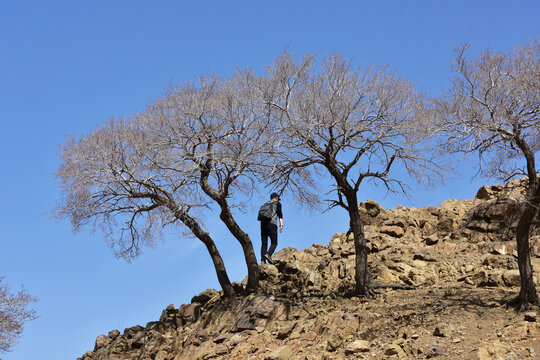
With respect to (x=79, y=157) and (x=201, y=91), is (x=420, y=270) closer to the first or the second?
(x=201, y=91)

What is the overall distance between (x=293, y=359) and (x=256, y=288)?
443 cm

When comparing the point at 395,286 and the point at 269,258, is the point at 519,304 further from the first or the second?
the point at 269,258

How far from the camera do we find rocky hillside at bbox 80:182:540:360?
12.6 metres

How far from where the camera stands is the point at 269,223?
18797 mm

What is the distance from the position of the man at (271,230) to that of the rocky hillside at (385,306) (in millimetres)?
545

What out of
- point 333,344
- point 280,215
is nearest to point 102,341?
point 280,215

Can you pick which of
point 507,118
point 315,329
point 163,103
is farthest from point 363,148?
point 163,103

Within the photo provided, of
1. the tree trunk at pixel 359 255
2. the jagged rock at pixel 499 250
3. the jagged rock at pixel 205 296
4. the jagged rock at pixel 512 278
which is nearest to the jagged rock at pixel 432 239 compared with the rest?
the jagged rock at pixel 499 250

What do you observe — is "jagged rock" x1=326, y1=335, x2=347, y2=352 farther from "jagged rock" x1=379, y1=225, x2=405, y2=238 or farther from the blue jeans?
"jagged rock" x1=379, y1=225, x2=405, y2=238

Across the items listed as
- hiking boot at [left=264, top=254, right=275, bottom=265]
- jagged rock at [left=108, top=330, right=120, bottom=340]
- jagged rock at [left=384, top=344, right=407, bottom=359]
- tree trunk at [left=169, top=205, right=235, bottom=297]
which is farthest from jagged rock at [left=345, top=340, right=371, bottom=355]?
jagged rock at [left=108, top=330, right=120, bottom=340]

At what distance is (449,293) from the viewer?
15047 mm

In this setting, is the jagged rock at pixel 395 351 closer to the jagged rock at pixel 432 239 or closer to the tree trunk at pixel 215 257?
the tree trunk at pixel 215 257

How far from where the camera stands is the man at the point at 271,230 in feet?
61.7

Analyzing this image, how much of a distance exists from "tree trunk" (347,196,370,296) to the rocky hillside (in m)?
0.42
